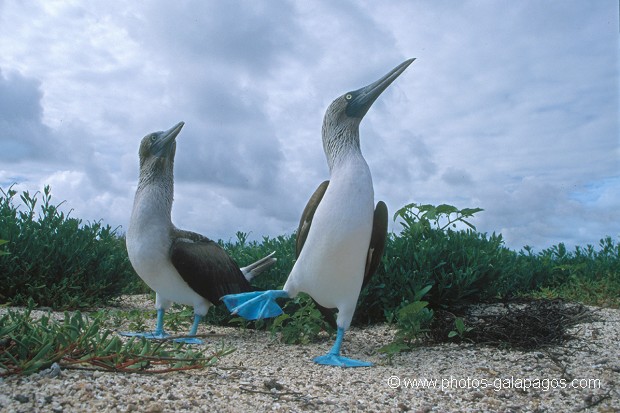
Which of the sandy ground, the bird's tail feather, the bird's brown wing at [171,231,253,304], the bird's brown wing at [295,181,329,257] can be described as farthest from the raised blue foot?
the bird's tail feather

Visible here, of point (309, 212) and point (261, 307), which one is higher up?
point (309, 212)

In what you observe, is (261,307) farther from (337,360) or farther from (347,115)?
(347,115)

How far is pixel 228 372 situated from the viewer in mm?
3121

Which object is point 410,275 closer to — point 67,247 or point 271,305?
point 271,305

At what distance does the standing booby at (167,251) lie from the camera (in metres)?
4.63

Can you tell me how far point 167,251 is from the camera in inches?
183

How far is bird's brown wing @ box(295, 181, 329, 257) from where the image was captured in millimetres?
4113

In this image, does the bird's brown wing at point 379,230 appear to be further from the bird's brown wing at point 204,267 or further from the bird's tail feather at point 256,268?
the bird's tail feather at point 256,268

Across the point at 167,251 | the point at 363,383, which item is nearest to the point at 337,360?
the point at 363,383

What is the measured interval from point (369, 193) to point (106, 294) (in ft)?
13.4

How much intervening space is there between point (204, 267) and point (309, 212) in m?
1.21

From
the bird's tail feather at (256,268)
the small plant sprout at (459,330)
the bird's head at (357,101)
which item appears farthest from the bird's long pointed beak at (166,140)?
the small plant sprout at (459,330)

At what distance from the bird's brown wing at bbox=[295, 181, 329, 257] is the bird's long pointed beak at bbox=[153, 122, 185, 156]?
5.30 feet

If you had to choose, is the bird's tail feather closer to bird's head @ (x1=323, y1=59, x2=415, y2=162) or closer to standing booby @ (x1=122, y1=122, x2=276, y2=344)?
standing booby @ (x1=122, y1=122, x2=276, y2=344)
